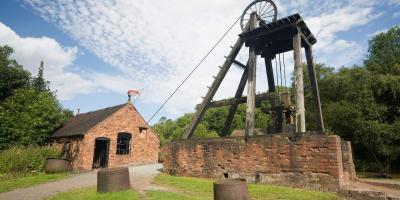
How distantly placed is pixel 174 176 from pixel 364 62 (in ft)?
93.0

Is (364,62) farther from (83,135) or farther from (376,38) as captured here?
(83,135)

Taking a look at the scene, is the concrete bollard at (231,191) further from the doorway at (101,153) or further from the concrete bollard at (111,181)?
the doorway at (101,153)

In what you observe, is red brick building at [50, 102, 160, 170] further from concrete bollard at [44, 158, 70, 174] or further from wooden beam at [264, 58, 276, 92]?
wooden beam at [264, 58, 276, 92]

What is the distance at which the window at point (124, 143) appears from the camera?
19.7 metres

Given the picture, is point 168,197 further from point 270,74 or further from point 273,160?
point 270,74

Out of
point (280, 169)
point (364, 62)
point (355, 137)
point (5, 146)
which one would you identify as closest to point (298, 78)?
point (280, 169)

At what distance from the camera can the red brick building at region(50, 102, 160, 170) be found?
17.5 m

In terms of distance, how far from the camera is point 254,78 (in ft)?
35.0

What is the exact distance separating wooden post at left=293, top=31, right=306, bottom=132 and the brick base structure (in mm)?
730

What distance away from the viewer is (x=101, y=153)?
20.1 meters

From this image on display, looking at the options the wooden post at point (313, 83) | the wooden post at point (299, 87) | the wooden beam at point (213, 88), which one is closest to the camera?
the wooden post at point (299, 87)

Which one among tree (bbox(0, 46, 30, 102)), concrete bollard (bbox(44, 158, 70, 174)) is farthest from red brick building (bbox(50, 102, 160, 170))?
tree (bbox(0, 46, 30, 102))

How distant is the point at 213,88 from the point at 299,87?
359 cm

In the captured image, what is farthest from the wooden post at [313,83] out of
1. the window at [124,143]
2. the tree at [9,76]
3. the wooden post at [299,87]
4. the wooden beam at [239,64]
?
the tree at [9,76]
